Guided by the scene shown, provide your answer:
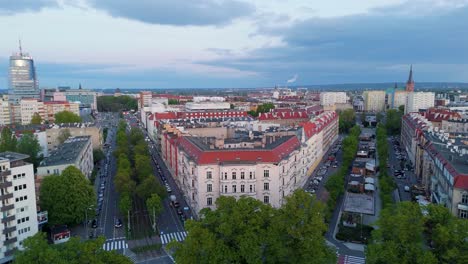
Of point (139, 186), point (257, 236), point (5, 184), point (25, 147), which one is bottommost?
point (139, 186)

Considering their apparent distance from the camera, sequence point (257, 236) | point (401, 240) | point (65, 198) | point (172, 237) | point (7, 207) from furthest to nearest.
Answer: point (65, 198), point (172, 237), point (7, 207), point (257, 236), point (401, 240)

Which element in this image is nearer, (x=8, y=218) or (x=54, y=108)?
(x=8, y=218)

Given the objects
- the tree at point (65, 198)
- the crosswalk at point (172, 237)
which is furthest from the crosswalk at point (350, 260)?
the tree at point (65, 198)

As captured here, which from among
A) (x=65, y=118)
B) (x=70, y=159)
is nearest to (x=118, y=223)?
(x=70, y=159)

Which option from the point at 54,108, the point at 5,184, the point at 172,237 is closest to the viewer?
the point at 5,184

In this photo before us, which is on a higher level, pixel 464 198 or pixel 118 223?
pixel 464 198

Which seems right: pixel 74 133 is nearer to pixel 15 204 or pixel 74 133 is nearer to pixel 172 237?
pixel 15 204

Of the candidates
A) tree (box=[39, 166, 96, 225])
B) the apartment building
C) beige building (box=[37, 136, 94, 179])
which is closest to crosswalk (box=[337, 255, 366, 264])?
the apartment building
